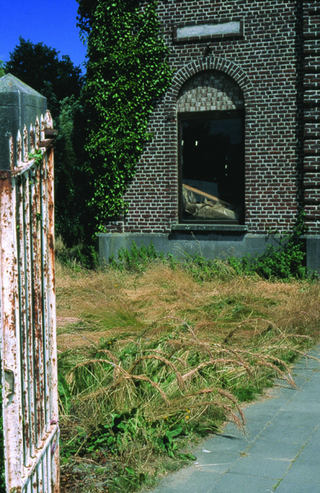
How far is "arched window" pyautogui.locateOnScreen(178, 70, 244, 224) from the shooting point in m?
12.1

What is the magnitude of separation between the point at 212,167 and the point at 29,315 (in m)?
9.72

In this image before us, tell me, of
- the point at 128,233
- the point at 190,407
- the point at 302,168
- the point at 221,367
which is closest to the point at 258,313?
the point at 221,367

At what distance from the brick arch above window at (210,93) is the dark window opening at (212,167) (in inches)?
5.6

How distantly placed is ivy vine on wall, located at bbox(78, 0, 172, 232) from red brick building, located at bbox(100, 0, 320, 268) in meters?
0.26

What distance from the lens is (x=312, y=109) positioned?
36.1 ft

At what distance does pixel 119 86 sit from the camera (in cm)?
1217

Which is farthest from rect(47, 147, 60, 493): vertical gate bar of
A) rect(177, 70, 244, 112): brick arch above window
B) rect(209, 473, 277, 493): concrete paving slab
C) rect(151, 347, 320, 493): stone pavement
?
rect(177, 70, 244, 112): brick arch above window

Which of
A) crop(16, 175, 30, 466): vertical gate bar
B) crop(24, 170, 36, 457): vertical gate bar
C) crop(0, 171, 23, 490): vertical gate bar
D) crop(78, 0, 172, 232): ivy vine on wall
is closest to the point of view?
crop(0, 171, 23, 490): vertical gate bar

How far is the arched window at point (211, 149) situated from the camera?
12086 millimetres

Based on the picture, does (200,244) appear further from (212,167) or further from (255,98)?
(255,98)

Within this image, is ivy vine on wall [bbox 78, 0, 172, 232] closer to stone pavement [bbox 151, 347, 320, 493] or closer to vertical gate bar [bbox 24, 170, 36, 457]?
stone pavement [bbox 151, 347, 320, 493]

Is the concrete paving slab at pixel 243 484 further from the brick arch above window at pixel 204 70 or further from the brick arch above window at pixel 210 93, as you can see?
the brick arch above window at pixel 210 93

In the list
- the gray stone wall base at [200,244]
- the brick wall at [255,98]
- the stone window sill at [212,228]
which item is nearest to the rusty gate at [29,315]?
the gray stone wall base at [200,244]

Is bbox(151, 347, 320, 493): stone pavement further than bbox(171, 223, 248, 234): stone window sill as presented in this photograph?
No
